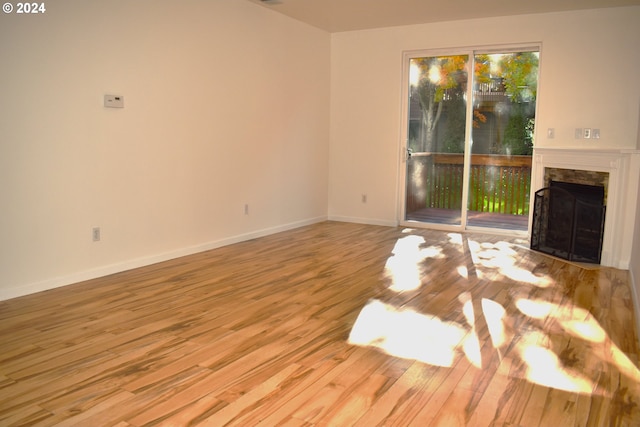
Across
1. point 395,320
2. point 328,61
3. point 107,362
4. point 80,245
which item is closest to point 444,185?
point 328,61

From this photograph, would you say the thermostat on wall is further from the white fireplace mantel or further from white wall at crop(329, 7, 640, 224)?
the white fireplace mantel

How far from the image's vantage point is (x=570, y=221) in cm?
527

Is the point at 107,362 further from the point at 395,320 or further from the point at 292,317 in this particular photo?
the point at 395,320

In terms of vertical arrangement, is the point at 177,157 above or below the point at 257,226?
above

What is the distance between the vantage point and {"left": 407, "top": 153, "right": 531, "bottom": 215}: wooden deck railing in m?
6.40

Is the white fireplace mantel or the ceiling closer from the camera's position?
the white fireplace mantel

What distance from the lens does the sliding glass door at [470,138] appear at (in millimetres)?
6324

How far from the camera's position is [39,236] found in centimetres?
386

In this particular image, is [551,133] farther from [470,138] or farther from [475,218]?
[475,218]

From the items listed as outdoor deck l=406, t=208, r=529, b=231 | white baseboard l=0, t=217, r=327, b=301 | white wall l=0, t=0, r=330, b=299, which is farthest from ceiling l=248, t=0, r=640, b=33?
white baseboard l=0, t=217, r=327, b=301

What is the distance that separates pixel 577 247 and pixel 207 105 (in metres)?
4.01

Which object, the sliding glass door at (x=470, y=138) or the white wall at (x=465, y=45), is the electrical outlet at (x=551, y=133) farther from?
the sliding glass door at (x=470, y=138)

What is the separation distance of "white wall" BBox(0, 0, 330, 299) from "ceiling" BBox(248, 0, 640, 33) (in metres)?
0.35

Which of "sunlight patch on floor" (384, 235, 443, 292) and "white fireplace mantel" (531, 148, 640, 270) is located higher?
Answer: "white fireplace mantel" (531, 148, 640, 270)
